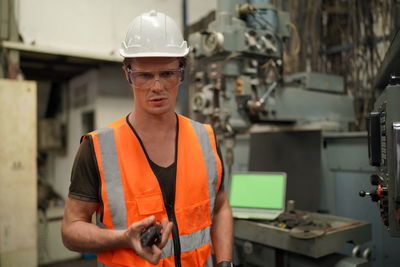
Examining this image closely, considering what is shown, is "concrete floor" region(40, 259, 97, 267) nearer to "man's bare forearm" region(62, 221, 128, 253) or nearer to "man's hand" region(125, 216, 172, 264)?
"man's bare forearm" region(62, 221, 128, 253)

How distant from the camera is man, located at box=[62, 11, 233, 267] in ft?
3.36

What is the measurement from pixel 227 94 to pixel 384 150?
99 centimetres

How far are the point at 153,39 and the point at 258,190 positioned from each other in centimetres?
117

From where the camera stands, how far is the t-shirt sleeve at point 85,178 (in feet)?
3.35

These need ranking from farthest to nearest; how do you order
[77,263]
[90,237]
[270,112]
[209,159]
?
[77,263] < [270,112] < [209,159] < [90,237]

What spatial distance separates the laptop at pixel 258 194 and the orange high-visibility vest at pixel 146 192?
26.6 inches

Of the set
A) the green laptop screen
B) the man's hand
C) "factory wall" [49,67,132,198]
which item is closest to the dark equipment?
the man's hand

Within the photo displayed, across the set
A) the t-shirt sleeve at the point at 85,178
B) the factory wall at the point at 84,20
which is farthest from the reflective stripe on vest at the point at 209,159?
the factory wall at the point at 84,20

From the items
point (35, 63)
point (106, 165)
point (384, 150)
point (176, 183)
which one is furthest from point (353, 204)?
point (35, 63)

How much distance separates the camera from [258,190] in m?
1.95

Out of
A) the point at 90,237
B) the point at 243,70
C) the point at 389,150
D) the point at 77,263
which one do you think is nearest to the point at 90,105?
the point at 77,263

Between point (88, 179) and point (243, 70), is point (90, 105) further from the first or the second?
point (88, 179)

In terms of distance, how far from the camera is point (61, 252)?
3598mm

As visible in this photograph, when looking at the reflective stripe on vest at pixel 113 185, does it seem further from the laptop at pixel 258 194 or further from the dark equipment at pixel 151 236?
the laptop at pixel 258 194
